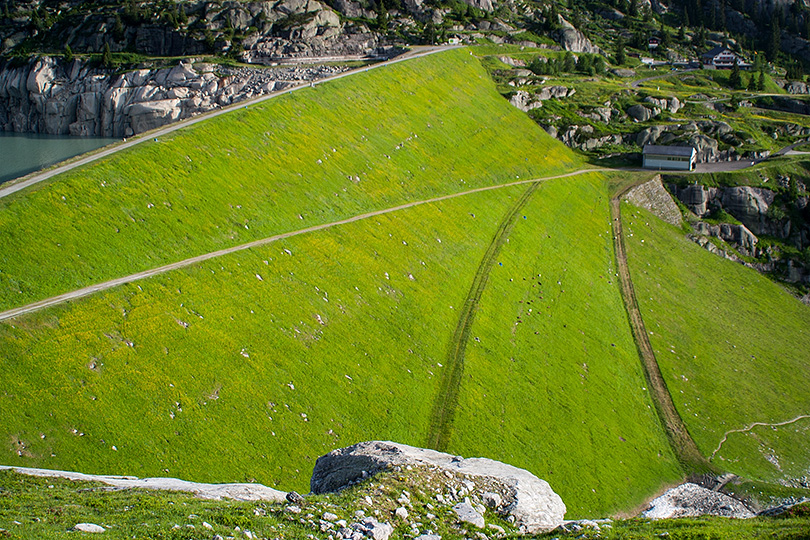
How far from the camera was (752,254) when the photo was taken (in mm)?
93438

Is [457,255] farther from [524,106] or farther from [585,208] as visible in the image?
[524,106]

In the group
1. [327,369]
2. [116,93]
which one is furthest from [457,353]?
[116,93]

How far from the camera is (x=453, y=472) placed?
26375 mm

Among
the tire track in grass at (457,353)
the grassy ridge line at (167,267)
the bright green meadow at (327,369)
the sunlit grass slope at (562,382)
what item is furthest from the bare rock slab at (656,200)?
the grassy ridge line at (167,267)

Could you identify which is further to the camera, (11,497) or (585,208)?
(585,208)

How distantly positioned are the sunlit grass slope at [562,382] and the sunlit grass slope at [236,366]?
4707mm

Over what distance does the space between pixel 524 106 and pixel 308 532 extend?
105 meters

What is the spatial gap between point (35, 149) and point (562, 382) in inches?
3613

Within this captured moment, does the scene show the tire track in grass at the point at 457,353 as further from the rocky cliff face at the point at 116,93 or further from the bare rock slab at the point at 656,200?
the rocky cliff face at the point at 116,93

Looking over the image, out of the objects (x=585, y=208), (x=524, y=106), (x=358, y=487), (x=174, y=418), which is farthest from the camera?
(x=524, y=106)

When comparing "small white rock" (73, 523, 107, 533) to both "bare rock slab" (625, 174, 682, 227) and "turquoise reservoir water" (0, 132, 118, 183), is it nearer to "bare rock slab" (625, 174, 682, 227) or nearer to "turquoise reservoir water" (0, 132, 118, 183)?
"turquoise reservoir water" (0, 132, 118, 183)

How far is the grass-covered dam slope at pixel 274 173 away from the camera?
147 feet

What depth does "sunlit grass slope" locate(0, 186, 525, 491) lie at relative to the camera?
108 ft

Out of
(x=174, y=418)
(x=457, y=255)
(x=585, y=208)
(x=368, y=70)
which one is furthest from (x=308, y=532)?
(x=368, y=70)
